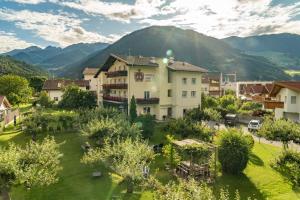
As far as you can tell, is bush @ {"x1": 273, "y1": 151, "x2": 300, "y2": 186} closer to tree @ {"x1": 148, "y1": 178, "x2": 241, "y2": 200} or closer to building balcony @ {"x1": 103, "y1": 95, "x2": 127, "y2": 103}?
tree @ {"x1": 148, "y1": 178, "x2": 241, "y2": 200}

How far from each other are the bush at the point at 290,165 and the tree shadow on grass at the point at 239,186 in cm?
318

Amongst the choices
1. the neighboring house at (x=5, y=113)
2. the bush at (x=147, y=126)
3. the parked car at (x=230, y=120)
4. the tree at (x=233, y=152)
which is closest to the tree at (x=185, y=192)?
the tree at (x=233, y=152)

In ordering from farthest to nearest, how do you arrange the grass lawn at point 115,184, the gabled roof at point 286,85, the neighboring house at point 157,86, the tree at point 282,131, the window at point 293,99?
1. the neighboring house at point 157,86
2. the window at point 293,99
3. the gabled roof at point 286,85
4. the tree at point 282,131
5. the grass lawn at point 115,184

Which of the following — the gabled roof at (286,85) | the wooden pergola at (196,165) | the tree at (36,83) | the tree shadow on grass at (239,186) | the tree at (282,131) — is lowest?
the tree shadow on grass at (239,186)

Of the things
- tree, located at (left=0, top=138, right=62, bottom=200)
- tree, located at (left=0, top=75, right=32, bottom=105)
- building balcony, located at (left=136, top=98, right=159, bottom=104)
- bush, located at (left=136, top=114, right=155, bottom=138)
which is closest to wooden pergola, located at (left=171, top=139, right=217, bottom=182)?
bush, located at (left=136, top=114, right=155, bottom=138)

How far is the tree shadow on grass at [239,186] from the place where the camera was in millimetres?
20969

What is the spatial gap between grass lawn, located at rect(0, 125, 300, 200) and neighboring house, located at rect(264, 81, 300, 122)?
20486 millimetres

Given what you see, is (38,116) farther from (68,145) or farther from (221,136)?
(221,136)

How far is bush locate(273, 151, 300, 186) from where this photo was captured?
2130 centimetres

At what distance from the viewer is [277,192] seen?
69.6ft

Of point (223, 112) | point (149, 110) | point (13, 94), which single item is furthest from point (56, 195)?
point (13, 94)

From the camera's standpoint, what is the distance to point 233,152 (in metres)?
23.7

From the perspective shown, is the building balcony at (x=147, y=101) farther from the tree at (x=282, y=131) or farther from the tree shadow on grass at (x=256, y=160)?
the tree shadow on grass at (x=256, y=160)

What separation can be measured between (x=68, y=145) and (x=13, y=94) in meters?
42.2
